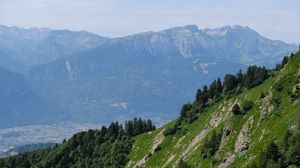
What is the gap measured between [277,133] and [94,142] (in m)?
107

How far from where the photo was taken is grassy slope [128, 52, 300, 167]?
91938mm

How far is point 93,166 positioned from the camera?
169 meters

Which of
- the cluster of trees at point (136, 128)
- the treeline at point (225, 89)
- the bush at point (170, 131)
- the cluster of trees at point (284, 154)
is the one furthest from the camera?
the cluster of trees at point (136, 128)

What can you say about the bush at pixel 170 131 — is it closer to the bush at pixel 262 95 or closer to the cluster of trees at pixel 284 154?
the bush at pixel 262 95

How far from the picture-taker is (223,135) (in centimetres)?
11131

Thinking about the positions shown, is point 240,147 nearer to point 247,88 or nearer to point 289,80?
point 289,80

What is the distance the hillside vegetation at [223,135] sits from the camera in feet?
290

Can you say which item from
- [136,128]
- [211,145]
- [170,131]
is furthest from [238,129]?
[136,128]

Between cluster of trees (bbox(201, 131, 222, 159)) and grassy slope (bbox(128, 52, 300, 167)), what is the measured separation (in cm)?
155

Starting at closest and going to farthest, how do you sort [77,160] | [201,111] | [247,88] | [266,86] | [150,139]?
1. [266,86]
2. [247,88]
3. [201,111]
4. [150,139]
5. [77,160]

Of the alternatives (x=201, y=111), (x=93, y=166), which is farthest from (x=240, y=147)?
(x=93, y=166)

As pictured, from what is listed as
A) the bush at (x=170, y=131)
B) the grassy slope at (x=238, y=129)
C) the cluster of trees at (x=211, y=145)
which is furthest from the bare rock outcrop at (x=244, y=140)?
the bush at (x=170, y=131)

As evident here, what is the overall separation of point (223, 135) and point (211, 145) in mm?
3324

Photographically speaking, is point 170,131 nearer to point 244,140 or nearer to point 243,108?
point 243,108
